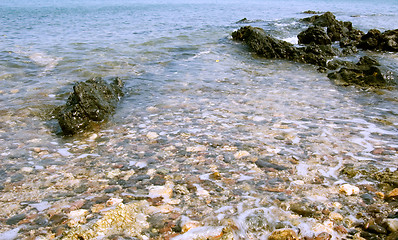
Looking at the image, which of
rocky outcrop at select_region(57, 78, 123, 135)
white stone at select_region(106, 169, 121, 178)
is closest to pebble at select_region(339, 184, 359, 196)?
white stone at select_region(106, 169, 121, 178)

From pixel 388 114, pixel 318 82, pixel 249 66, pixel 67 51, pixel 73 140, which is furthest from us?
pixel 67 51

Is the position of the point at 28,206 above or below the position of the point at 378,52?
below

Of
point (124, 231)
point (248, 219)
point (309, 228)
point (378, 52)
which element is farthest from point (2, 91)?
point (378, 52)

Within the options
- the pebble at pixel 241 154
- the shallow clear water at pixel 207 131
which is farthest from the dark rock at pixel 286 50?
the pebble at pixel 241 154

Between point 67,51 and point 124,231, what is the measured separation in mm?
14541

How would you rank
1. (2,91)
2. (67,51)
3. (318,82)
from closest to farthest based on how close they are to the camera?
1. (2,91)
2. (318,82)
3. (67,51)

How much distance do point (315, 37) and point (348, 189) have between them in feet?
51.1

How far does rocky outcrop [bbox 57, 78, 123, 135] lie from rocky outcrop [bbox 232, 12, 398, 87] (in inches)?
320

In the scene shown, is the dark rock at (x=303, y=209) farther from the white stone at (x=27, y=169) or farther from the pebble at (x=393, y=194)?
the white stone at (x=27, y=169)

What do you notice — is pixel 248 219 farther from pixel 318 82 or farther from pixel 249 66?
pixel 249 66

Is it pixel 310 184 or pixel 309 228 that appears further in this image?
pixel 310 184

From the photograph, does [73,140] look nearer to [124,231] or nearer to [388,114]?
[124,231]

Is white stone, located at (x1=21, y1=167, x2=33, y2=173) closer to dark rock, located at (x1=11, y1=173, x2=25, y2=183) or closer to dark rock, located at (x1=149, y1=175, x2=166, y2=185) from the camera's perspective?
dark rock, located at (x1=11, y1=173, x2=25, y2=183)

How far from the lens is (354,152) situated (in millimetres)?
5551
